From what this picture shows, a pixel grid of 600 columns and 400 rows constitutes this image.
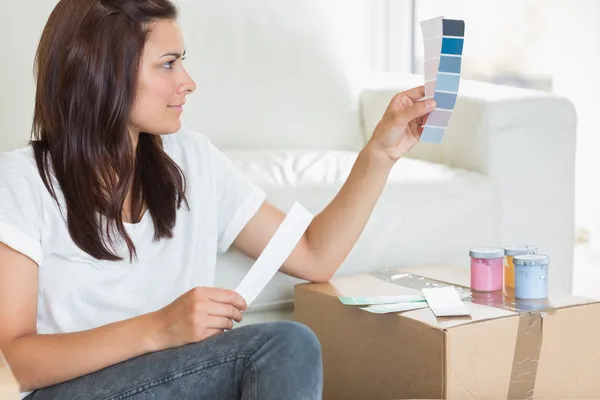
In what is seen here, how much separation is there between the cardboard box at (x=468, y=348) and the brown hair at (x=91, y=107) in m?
0.41

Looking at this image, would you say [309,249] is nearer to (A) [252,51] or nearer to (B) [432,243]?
(B) [432,243]

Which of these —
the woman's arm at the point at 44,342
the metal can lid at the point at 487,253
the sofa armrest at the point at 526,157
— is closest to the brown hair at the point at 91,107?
the woman's arm at the point at 44,342

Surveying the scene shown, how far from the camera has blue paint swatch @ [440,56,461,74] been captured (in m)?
1.20

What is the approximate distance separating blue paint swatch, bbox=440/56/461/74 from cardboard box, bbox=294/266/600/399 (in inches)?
13.5

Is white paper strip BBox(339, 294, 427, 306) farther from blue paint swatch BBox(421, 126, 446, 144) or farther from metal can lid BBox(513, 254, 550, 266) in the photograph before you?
blue paint swatch BBox(421, 126, 446, 144)

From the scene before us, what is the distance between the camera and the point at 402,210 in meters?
1.73

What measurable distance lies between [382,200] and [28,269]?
0.79m

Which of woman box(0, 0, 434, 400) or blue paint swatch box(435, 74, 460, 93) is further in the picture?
blue paint swatch box(435, 74, 460, 93)

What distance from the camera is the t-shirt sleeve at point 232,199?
1374 mm

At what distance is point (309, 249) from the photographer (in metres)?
1.43

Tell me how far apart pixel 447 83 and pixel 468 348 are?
361 millimetres

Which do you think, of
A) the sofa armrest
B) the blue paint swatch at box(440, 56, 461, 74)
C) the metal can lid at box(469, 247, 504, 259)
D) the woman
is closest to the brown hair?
the woman

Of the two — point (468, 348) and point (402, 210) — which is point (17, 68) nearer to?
point (402, 210)

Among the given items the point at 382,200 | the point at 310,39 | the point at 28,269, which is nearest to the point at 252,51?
the point at 310,39
